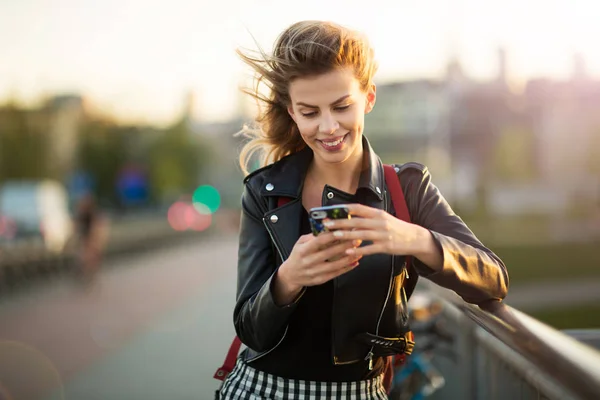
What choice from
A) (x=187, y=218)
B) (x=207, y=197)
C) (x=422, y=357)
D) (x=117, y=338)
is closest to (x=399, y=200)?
(x=422, y=357)

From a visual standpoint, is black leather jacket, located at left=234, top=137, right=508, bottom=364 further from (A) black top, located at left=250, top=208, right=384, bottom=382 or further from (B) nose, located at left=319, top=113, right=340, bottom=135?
(B) nose, located at left=319, top=113, right=340, bottom=135

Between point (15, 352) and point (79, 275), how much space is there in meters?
8.25

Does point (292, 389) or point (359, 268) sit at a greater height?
point (359, 268)

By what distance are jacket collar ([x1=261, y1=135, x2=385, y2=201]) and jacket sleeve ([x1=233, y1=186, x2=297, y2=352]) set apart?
0.08 metres

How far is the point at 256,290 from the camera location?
2.34 metres

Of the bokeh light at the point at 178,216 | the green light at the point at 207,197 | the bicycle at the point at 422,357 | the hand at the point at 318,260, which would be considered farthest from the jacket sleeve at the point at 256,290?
the green light at the point at 207,197

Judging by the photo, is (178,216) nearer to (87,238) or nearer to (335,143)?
(87,238)

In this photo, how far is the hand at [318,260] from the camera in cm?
198

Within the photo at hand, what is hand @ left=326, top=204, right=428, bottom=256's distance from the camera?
1.93 m

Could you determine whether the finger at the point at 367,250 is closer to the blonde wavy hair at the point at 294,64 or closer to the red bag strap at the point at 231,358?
the blonde wavy hair at the point at 294,64

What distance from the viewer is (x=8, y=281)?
16.5 m

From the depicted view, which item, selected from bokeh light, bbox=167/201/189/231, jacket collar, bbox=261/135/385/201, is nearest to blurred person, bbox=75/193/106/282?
jacket collar, bbox=261/135/385/201

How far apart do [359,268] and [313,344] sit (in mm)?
272

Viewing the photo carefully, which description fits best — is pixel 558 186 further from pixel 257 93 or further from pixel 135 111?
pixel 257 93
